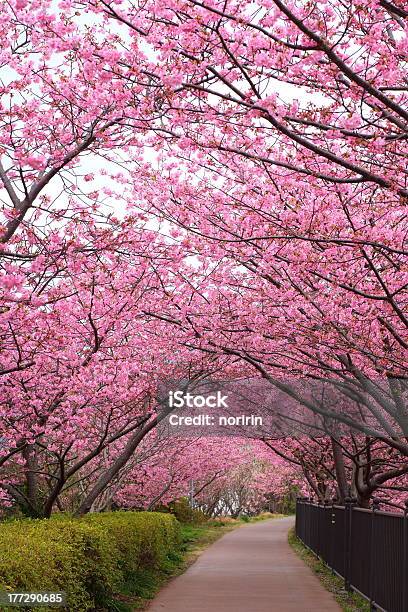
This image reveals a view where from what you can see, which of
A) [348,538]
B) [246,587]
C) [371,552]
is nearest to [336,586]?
[348,538]

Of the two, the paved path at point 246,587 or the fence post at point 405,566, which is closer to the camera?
the fence post at point 405,566

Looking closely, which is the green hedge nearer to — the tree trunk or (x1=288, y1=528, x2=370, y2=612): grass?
(x1=288, y1=528, x2=370, y2=612): grass

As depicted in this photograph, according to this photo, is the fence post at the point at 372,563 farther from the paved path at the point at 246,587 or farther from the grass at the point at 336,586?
the paved path at the point at 246,587

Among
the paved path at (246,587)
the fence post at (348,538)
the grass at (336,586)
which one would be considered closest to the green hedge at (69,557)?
the paved path at (246,587)

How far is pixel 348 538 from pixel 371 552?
2585 mm

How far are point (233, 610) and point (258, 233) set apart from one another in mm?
5095

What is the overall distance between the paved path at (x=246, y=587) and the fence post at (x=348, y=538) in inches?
16.8

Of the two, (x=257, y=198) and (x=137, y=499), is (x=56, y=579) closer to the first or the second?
(x=257, y=198)

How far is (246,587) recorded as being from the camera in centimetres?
1363

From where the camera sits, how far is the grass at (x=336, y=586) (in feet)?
36.0

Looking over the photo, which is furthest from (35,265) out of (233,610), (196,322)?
(233,610)

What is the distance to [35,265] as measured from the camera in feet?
24.6

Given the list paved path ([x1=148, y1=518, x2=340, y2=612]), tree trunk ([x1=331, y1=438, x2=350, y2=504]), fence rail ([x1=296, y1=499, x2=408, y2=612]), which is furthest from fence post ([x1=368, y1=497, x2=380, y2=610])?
tree trunk ([x1=331, y1=438, x2=350, y2=504])

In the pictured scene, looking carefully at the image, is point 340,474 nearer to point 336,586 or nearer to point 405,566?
point 336,586
